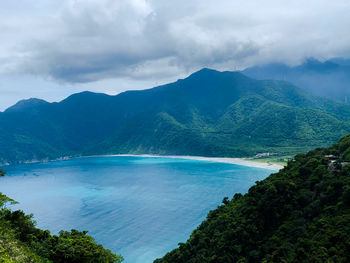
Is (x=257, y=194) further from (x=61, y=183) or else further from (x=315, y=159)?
(x=61, y=183)

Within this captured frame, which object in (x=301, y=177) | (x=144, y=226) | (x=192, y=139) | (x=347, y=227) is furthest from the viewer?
(x=192, y=139)

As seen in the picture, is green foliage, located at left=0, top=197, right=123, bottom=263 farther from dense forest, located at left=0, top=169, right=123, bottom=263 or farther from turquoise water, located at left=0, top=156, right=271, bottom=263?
turquoise water, located at left=0, top=156, right=271, bottom=263

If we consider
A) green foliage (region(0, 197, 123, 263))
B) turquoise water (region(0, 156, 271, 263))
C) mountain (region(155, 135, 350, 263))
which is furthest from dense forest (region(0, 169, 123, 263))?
turquoise water (region(0, 156, 271, 263))

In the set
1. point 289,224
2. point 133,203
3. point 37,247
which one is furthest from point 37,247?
point 133,203

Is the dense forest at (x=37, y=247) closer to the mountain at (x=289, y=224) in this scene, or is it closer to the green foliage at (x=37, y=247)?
the green foliage at (x=37, y=247)

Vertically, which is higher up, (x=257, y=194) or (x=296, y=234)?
(x=257, y=194)

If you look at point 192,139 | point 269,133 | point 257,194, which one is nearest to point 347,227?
point 257,194

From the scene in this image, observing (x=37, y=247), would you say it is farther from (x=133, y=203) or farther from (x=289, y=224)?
A: (x=133, y=203)
